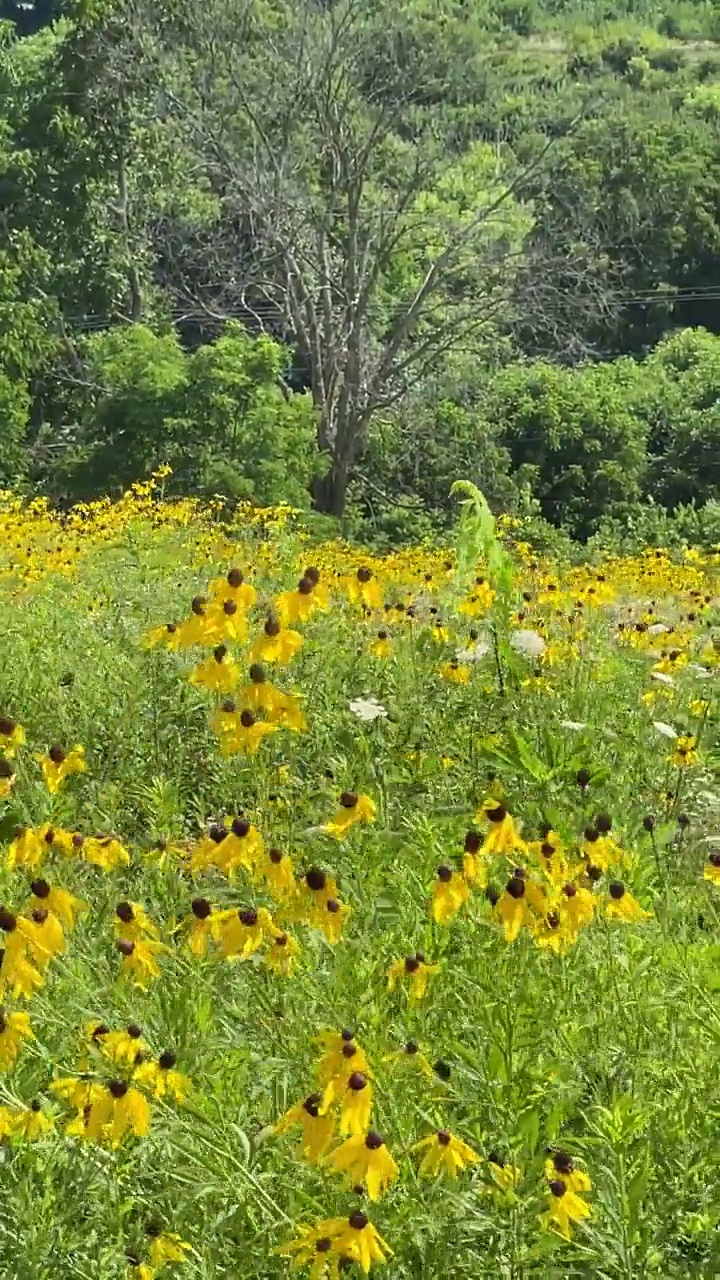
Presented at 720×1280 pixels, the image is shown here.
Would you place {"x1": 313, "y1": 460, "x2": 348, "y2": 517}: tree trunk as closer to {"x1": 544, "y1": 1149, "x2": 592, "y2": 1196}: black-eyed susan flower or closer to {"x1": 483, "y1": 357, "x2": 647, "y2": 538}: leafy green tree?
{"x1": 483, "y1": 357, "x2": 647, "y2": 538}: leafy green tree

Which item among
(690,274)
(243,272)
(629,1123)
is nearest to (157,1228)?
(629,1123)

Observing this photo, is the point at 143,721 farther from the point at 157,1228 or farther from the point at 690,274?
the point at 690,274

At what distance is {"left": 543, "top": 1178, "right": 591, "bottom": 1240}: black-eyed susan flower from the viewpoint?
1616 millimetres

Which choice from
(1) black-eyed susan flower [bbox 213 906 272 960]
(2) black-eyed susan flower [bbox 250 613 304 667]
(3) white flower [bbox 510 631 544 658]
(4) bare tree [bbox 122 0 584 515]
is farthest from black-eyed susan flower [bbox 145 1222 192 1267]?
(4) bare tree [bbox 122 0 584 515]

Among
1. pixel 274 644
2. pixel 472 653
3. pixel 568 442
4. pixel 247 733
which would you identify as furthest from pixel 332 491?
pixel 247 733

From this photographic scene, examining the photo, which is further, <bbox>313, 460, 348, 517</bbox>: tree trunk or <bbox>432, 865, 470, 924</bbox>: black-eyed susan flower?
<bbox>313, 460, 348, 517</bbox>: tree trunk

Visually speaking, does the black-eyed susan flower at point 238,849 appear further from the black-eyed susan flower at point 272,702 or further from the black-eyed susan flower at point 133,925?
the black-eyed susan flower at point 272,702

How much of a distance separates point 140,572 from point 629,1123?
477cm

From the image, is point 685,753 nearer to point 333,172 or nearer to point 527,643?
point 527,643

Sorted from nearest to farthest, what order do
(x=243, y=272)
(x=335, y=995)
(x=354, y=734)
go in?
(x=335, y=995)
(x=354, y=734)
(x=243, y=272)

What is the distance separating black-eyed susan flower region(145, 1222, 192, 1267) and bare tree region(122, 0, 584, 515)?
15278mm

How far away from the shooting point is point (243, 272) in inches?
706

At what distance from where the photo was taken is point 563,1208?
1.62 m

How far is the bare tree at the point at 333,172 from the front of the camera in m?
16.7
